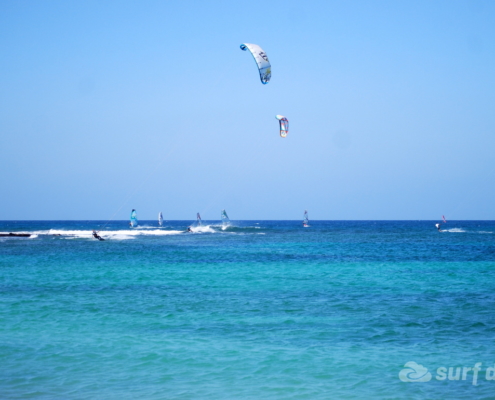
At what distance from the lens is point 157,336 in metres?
11.6

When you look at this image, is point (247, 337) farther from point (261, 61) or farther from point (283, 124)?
point (283, 124)

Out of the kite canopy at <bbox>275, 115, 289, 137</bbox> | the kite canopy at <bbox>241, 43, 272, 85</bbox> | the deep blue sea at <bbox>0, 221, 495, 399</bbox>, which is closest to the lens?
the deep blue sea at <bbox>0, 221, 495, 399</bbox>

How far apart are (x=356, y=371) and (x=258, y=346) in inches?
89.1

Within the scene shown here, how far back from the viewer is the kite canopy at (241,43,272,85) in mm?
24031

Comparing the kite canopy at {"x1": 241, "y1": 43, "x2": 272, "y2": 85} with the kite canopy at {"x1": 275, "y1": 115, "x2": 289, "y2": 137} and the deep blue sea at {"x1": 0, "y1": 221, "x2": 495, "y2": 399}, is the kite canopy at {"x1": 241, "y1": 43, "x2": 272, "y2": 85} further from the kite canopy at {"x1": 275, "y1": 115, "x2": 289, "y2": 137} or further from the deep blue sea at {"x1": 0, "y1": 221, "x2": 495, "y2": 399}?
the deep blue sea at {"x1": 0, "y1": 221, "x2": 495, "y2": 399}

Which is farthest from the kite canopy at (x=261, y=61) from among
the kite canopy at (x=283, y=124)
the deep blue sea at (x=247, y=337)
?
the deep blue sea at (x=247, y=337)

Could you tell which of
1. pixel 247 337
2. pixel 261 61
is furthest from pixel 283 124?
pixel 247 337

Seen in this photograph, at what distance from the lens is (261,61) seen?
79.3 feet

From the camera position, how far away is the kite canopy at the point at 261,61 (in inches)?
946

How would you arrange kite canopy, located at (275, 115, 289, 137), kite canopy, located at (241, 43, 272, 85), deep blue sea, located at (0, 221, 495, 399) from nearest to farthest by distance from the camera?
deep blue sea, located at (0, 221, 495, 399)
kite canopy, located at (241, 43, 272, 85)
kite canopy, located at (275, 115, 289, 137)

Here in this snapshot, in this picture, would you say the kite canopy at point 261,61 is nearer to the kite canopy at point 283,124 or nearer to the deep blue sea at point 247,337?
the kite canopy at point 283,124

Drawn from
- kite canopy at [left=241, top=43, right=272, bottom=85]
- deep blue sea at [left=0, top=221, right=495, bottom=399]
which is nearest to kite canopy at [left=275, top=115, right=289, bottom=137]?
kite canopy at [left=241, top=43, right=272, bottom=85]

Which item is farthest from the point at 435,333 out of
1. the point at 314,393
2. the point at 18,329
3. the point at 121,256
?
the point at 121,256

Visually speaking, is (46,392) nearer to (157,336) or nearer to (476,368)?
(157,336)
